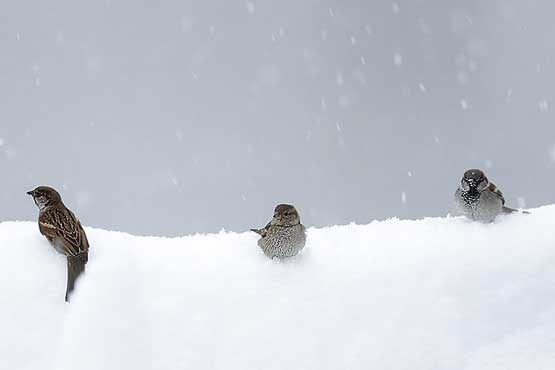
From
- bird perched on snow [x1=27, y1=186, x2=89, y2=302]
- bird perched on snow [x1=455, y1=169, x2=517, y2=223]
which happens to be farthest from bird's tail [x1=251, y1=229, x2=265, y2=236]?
bird perched on snow [x1=455, y1=169, x2=517, y2=223]

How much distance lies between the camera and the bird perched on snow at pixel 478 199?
6.04 meters

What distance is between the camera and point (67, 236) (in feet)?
17.6

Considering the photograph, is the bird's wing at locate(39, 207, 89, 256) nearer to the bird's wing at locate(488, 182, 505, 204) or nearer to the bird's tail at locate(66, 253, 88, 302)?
the bird's tail at locate(66, 253, 88, 302)

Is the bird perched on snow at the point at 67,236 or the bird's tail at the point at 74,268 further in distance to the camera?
the bird perched on snow at the point at 67,236

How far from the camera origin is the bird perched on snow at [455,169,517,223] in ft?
19.8

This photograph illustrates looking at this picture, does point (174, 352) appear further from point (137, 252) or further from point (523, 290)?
point (523, 290)

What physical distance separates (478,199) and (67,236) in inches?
118

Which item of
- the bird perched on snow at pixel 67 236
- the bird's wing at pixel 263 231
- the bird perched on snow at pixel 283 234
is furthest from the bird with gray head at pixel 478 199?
the bird perched on snow at pixel 67 236

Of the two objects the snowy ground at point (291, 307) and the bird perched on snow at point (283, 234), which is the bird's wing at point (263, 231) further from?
the snowy ground at point (291, 307)

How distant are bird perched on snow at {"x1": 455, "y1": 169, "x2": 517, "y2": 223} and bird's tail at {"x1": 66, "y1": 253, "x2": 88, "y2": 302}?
283 cm

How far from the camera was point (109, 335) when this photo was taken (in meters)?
4.90

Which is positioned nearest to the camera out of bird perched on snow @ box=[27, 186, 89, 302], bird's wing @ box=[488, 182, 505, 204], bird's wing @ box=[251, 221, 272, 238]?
bird perched on snow @ box=[27, 186, 89, 302]

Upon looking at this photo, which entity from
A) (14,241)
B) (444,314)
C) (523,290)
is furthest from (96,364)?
(523,290)

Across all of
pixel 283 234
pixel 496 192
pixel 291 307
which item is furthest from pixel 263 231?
pixel 496 192
